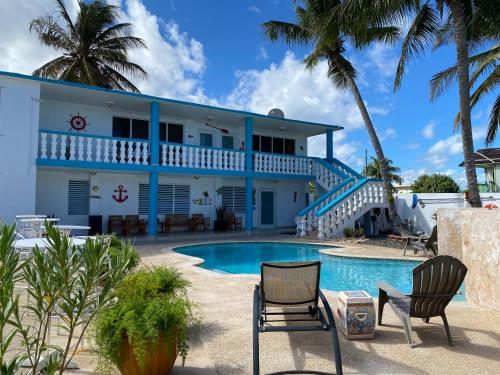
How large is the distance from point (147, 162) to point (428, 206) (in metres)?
12.7

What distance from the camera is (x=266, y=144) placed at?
2005 centimetres

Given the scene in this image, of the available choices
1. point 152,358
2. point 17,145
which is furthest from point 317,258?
point 17,145

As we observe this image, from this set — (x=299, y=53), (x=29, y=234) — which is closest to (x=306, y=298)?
(x=29, y=234)

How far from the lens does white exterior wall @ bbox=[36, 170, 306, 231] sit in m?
14.3

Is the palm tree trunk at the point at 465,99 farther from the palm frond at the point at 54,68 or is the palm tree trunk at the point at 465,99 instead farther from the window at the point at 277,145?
the palm frond at the point at 54,68

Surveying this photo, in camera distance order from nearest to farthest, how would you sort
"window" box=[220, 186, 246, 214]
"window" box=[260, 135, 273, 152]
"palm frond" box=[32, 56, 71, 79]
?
"window" box=[220, 186, 246, 214]
"window" box=[260, 135, 273, 152]
"palm frond" box=[32, 56, 71, 79]

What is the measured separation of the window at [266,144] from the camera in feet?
65.2

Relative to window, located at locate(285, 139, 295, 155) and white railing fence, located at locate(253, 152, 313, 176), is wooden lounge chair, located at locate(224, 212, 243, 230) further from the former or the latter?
window, located at locate(285, 139, 295, 155)

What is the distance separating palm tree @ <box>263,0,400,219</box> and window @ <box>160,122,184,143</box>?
622 centimetres

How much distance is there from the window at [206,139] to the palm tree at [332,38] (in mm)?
5696

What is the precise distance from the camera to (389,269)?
31.1 ft

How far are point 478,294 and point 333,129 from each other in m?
14.4

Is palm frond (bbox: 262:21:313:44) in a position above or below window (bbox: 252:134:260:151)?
above

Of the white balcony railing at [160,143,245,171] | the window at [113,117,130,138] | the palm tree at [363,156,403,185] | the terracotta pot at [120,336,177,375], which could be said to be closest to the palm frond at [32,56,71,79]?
the window at [113,117,130,138]
